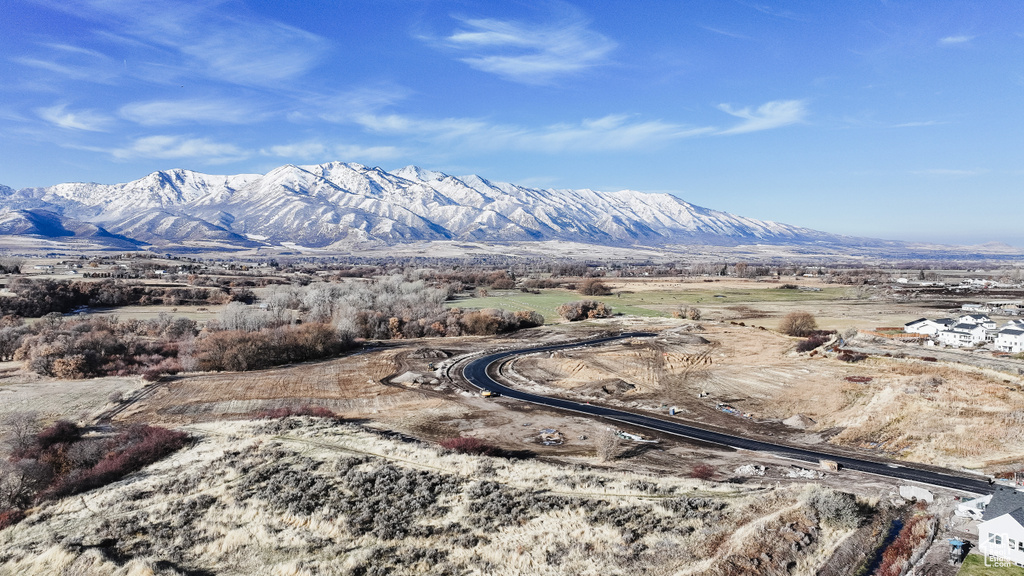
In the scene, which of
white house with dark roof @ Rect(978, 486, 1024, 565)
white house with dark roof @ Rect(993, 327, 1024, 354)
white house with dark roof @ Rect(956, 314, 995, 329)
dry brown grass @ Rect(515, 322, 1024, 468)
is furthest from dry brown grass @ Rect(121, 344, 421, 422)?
white house with dark roof @ Rect(956, 314, 995, 329)

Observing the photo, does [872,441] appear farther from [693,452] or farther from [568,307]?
[568,307]

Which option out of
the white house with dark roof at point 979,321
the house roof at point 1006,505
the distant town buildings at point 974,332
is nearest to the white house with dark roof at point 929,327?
the distant town buildings at point 974,332

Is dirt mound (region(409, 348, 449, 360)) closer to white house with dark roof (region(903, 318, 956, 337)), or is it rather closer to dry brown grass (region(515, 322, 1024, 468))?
dry brown grass (region(515, 322, 1024, 468))

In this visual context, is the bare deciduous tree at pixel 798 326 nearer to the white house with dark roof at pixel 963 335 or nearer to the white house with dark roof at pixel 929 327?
the white house with dark roof at pixel 929 327

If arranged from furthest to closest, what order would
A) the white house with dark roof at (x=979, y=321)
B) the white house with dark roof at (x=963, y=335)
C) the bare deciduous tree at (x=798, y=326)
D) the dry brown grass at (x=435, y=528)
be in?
the bare deciduous tree at (x=798, y=326) < the white house with dark roof at (x=979, y=321) < the white house with dark roof at (x=963, y=335) < the dry brown grass at (x=435, y=528)

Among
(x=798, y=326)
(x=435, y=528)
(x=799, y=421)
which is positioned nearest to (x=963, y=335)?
(x=798, y=326)

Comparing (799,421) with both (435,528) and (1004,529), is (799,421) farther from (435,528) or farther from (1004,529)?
(435,528)

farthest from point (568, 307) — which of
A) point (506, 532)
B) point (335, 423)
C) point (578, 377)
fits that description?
point (506, 532)
